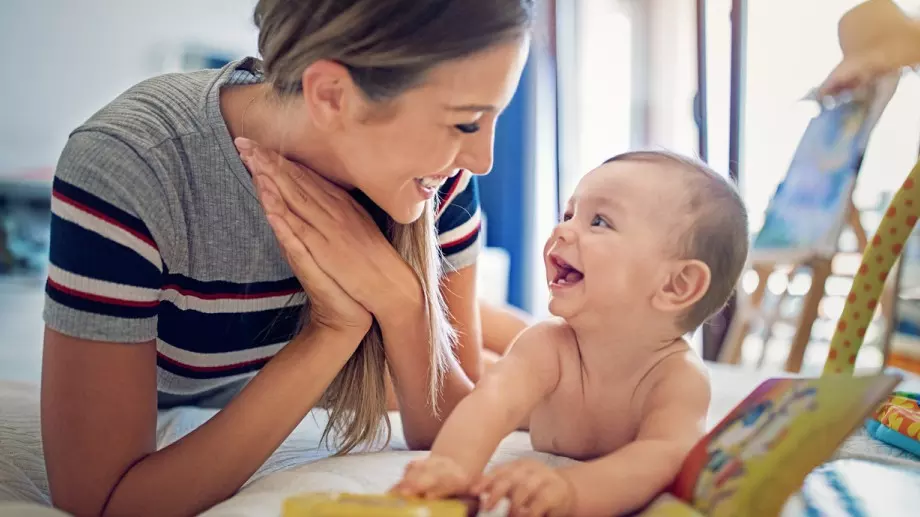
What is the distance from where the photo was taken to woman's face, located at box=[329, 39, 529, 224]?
0.82 m

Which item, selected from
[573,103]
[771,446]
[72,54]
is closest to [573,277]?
[771,446]

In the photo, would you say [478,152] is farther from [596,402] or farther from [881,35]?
[881,35]

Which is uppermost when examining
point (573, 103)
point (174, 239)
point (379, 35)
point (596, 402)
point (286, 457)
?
point (379, 35)

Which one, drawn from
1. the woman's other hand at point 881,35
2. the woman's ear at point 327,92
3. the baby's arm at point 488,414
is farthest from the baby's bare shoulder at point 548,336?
the woman's other hand at point 881,35

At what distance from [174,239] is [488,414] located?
0.41 metres

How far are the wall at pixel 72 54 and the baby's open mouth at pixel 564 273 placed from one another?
193cm

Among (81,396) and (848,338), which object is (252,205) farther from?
(848,338)

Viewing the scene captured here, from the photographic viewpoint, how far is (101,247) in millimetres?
807

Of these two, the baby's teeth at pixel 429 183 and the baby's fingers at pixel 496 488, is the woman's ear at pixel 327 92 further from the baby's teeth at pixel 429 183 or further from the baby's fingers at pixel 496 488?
the baby's fingers at pixel 496 488

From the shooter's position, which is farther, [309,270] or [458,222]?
[458,222]

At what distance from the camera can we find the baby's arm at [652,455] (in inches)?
27.2

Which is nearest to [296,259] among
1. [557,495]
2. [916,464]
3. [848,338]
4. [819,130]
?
[557,495]

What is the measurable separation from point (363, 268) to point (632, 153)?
371 mm

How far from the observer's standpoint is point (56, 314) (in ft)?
2.63
